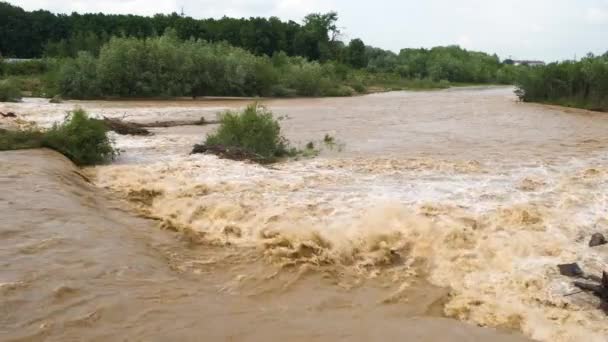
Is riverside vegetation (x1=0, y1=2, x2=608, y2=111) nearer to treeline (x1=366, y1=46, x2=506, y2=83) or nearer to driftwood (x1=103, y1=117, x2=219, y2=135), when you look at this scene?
treeline (x1=366, y1=46, x2=506, y2=83)

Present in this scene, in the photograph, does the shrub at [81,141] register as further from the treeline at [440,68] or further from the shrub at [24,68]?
the treeline at [440,68]

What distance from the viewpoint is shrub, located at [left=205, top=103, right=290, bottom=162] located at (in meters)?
14.0

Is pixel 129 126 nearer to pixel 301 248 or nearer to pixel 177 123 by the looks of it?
pixel 177 123

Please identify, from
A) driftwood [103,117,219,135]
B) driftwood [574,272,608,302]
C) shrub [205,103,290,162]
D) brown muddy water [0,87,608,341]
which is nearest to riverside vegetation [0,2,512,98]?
driftwood [103,117,219,135]

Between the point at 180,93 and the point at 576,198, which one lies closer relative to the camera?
the point at 576,198

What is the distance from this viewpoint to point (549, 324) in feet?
17.1

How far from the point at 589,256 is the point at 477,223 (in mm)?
1519

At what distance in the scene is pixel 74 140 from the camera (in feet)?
41.3

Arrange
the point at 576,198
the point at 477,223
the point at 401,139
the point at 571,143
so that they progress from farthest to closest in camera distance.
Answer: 1. the point at 401,139
2. the point at 571,143
3. the point at 576,198
4. the point at 477,223

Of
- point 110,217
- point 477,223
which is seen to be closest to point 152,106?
point 110,217

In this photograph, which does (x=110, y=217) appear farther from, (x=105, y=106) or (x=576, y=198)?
(x=105, y=106)

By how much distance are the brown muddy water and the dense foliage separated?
608mm

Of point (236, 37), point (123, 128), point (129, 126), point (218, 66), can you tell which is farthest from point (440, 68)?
point (123, 128)

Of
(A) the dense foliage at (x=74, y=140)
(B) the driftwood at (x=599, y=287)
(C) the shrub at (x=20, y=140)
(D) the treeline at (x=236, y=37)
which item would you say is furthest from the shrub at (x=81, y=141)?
(D) the treeline at (x=236, y=37)
